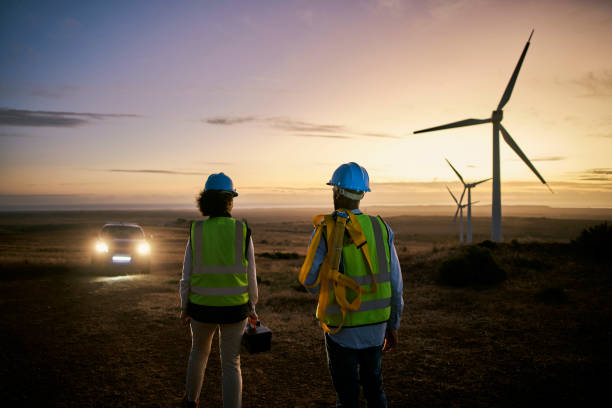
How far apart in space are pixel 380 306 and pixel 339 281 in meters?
0.47

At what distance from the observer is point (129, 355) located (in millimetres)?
6066

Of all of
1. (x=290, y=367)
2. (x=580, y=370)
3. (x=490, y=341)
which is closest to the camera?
(x=580, y=370)

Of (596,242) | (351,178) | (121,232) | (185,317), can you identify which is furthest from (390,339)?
(121,232)

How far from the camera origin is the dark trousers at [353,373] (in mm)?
2797

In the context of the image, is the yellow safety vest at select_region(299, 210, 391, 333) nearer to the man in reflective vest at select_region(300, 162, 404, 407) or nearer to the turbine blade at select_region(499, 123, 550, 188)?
the man in reflective vest at select_region(300, 162, 404, 407)

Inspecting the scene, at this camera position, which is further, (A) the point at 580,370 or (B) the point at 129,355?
(B) the point at 129,355

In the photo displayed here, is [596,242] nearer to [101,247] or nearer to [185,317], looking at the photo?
[185,317]

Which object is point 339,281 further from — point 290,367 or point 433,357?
point 433,357

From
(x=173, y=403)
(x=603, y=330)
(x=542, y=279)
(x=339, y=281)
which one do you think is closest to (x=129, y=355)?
(x=173, y=403)

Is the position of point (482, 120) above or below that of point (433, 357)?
above

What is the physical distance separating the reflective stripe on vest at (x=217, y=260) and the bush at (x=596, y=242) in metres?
14.2

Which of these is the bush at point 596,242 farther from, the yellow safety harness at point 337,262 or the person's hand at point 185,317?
the person's hand at point 185,317

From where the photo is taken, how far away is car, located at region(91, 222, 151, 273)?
47.5 ft

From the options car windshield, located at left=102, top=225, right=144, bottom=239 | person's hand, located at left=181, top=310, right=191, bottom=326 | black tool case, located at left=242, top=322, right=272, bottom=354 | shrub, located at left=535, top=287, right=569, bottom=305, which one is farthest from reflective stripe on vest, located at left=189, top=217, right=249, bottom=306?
car windshield, located at left=102, top=225, right=144, bottom=239
